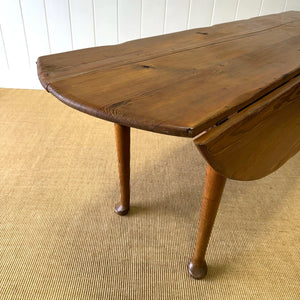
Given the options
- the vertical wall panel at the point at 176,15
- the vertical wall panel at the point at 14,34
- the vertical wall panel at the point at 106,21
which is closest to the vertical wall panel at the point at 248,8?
the vertical wall panel at the point at 176,15

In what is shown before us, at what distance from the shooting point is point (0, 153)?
1.54 metres

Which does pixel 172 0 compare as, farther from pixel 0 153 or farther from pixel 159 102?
pixel 159 102

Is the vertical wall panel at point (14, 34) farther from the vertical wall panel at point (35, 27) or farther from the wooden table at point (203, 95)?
the wooden table at point (203, 95)

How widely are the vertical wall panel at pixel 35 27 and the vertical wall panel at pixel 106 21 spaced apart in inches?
13.9

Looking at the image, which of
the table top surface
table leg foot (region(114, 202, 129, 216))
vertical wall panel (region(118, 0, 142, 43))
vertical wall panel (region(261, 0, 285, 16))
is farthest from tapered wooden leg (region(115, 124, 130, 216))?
vertical wall panel (region(261, 0, 285, 16))

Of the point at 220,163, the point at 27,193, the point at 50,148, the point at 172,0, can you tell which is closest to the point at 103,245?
the point at 27,193

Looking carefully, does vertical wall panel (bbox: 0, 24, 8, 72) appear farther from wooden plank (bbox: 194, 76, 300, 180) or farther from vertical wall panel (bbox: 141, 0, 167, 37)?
wooden plank (bbox: 194, 76, 300, 180)

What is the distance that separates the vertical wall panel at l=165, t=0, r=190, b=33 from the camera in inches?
77.2

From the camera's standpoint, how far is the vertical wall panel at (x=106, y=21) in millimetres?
1947

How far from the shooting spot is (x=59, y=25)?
2.03m

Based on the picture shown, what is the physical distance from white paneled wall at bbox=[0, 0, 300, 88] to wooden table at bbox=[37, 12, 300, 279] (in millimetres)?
978

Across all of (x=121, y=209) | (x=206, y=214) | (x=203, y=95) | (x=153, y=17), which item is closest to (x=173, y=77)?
(x=203, y=95)

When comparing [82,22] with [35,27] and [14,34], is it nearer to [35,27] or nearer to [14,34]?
[35,27]

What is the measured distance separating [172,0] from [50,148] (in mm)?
1224
